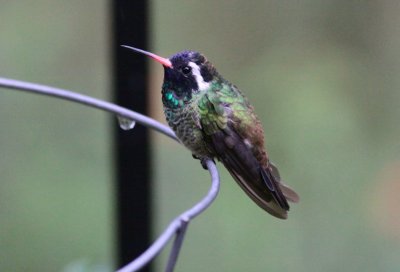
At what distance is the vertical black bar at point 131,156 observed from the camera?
1921 mm

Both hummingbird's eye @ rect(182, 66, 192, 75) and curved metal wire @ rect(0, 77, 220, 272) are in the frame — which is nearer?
curved metal wire @ rect(0, 77, 220, 272)

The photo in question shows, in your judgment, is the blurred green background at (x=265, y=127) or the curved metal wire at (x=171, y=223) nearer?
the curved metal wire at (x=171, y=223)

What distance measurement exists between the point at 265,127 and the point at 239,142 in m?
1.89

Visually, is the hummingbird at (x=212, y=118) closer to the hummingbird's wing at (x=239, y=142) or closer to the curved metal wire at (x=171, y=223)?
the hummingbird's wing at (x=239, y=142)

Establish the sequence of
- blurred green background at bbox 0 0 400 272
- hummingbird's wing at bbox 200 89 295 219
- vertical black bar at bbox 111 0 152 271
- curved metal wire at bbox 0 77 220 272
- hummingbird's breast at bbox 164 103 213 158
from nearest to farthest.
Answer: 1. curved metal wire at bbox 0 77 220 272
2. hummingbird's wing at bbox 200 89 295 219
3. hummingbird's breast at bbox 164 103 213 158
4. vertical black bar at bbox 111 0 152 271
5. blurred green background at bbox 0 0 400 272

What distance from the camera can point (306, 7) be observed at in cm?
378

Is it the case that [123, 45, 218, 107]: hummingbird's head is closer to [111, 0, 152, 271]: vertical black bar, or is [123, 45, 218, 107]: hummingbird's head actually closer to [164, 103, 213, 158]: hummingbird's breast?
[164, 103, 213, 158]: hummingbird's breast

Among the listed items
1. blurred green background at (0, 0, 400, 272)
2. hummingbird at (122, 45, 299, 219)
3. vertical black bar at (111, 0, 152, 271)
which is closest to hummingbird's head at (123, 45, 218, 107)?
hummingbird at (122, 45, 299, 219)

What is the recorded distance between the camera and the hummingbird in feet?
5.35

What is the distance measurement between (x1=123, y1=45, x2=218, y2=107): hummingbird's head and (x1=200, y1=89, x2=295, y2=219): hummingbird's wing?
0.04m

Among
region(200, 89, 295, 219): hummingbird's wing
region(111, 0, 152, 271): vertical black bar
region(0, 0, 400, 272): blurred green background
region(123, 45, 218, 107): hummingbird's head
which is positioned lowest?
region(0, 0, 400, 272): blurred green background

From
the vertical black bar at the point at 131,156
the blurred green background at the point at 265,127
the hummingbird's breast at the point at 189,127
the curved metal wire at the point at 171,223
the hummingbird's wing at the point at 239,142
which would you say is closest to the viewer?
the curved metal wire at the point at 171,223

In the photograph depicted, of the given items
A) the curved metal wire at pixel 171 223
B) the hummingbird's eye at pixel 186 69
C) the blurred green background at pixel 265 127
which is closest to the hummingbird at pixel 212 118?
the hummingbird's eye at pixel 186 69

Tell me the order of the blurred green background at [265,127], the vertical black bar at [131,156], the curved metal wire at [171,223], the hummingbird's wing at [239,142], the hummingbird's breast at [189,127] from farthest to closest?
the blurred green background at [265,127] → the vertical black bar at [131,156] → the hummingbird's breast at [189,127] → the hummingbird's wing at [239,142] → the curved metal wire at [171,223]
